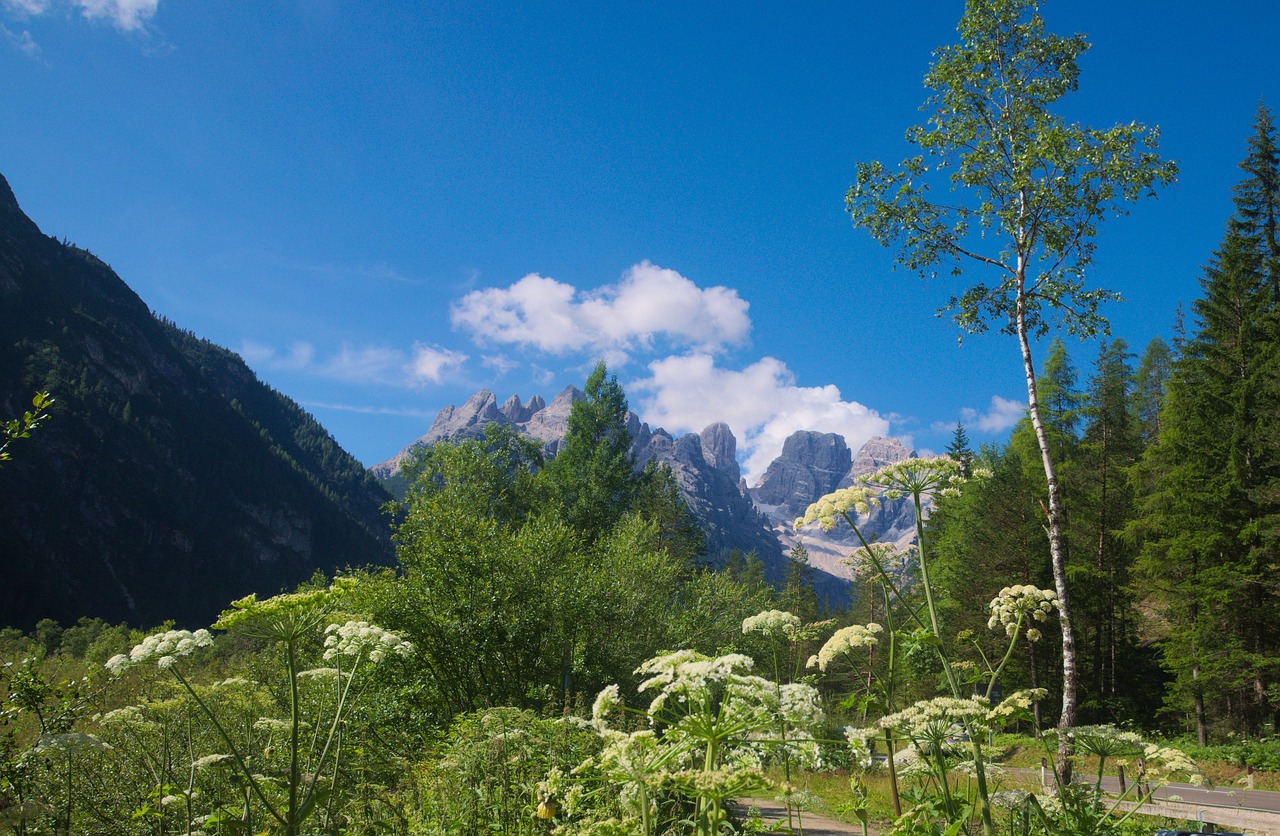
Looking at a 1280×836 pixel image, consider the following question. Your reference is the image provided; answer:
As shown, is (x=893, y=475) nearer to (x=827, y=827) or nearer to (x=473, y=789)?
(x=473, y=789)

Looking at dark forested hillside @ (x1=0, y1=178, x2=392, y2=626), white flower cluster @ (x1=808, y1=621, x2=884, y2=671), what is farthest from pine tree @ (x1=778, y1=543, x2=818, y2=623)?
dark forested hillside @ (x1=0, y1=178, x2=392, y2=626)

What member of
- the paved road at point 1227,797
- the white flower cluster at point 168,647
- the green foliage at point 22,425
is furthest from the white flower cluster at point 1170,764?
the paved road at point 1227,797

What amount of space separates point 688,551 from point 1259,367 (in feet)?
83.6

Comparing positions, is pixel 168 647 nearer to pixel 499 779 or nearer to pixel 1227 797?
pixel 499 779

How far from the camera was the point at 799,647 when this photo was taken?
224 inches

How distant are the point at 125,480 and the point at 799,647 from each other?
13978cm

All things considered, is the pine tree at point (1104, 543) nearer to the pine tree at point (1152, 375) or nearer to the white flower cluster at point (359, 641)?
the pine tree at point (1152, 375)

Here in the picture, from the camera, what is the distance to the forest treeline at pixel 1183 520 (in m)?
20.8

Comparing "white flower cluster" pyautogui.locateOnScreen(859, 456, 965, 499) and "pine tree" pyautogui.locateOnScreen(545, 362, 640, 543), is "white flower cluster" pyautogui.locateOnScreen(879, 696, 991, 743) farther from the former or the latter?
"pine tree" pyautogui.locateOnScreen(545, 362, 640, 543)

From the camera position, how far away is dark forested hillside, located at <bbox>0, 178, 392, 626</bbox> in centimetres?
9781

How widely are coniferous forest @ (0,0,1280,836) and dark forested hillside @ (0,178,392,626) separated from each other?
9456 centimetres

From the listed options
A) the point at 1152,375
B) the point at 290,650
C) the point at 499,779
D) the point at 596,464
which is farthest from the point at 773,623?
the point at 1152,375

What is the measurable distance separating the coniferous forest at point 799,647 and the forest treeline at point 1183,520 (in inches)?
4.8

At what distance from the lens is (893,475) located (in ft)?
15.6
